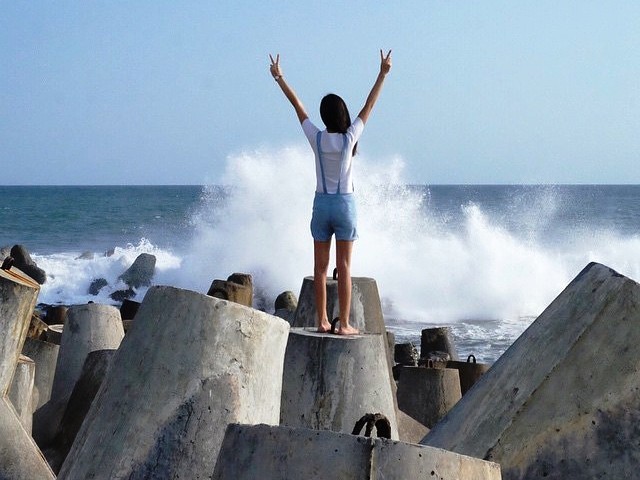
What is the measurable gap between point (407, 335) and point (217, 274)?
1131 centimetres

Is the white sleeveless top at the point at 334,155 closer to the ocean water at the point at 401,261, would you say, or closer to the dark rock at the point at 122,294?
the ocean water at the point at 401,261

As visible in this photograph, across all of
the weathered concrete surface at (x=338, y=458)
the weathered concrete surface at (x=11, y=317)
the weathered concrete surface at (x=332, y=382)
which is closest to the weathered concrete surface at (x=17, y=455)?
the weathered concrete surface at (x=11, y=317)

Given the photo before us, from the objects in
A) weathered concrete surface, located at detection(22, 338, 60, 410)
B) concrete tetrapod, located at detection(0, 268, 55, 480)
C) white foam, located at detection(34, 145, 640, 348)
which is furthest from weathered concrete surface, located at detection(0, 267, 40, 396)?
white foam, located at detection(34, 145, 640, 348)

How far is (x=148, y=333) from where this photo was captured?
137 inches

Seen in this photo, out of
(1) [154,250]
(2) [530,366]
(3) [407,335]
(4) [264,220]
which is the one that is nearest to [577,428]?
(2) [530,366]

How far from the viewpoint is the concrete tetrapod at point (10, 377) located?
4449mm

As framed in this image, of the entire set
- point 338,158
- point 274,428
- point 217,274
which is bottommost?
point 274,428

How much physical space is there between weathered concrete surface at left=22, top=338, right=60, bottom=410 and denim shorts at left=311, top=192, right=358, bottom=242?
104 inches

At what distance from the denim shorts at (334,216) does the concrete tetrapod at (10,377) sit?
1237 millimetres

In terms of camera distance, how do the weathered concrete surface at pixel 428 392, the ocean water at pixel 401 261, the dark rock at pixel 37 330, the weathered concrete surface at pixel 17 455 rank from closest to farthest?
the weathered concrete surface at pixel 17 455 < the weathered concrete surface at pixel 428 392 < the dark rock at pixel 37 330 < the ocean water at pixel 401 261

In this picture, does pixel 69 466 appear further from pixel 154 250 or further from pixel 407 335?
pixel 154 250

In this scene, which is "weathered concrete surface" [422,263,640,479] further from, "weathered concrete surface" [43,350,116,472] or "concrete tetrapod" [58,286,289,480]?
"weathered concrete surface" [43,350,116,472]

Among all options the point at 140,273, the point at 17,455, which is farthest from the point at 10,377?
the point at 140,273

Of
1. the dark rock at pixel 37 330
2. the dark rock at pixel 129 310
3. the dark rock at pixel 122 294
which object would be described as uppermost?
the dark rock at pixel 122 294
